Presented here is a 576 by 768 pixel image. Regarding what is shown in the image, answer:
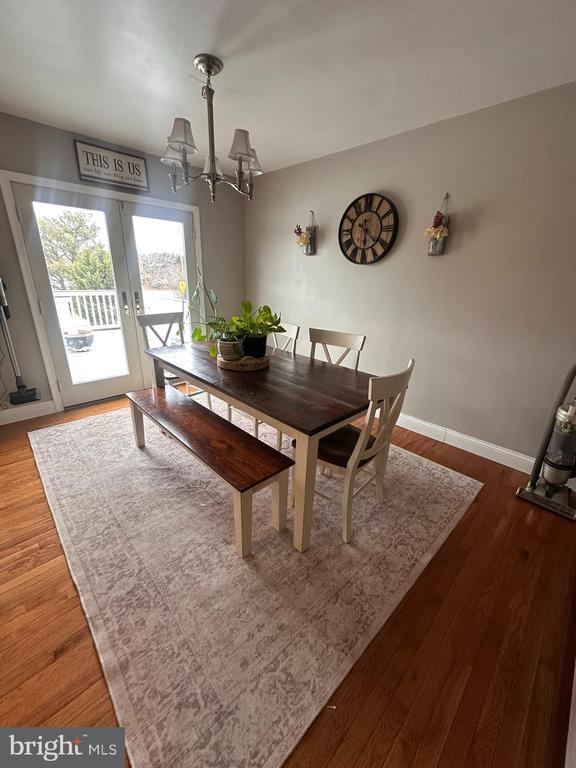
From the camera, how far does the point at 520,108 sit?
6.22ft

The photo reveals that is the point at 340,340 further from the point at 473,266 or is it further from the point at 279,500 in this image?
the point at 279,500

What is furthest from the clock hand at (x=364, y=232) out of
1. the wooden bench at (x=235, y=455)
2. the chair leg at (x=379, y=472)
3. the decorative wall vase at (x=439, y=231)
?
the wooden bench at (x=235, y=455)

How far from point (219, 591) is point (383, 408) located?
117 centimetres

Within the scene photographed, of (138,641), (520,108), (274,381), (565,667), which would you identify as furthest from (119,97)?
(565,667)

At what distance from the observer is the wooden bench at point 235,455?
1.43 meters

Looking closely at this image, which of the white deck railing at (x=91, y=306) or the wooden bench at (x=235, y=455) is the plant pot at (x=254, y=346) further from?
the white deck railing at (x=91, y=306)

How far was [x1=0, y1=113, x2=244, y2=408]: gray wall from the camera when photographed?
Result: 239cm

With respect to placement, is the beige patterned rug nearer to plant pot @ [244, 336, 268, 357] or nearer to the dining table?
the dining table

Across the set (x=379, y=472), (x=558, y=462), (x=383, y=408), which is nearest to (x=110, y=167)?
(x=383, y=408)

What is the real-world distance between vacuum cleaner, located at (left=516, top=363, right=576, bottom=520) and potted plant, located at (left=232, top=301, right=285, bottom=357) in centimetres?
174

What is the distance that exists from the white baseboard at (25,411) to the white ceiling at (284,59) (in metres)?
2.38

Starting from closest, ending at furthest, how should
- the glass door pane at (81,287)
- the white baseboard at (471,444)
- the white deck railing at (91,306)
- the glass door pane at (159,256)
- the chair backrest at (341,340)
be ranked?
the chair backrest at (341,340), the white baseboard at (471,444), the glass door pane at (81,287), the white deck railing at (91,306), the glass door pane at (159,256)

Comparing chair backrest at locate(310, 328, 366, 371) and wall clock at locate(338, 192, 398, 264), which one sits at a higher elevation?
wall clock at locate(338, 192, 398, 264)

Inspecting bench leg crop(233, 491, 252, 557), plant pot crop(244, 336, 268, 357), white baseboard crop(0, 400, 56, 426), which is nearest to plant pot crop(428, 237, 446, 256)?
plant pot crop(244, 336, 268, 357)
